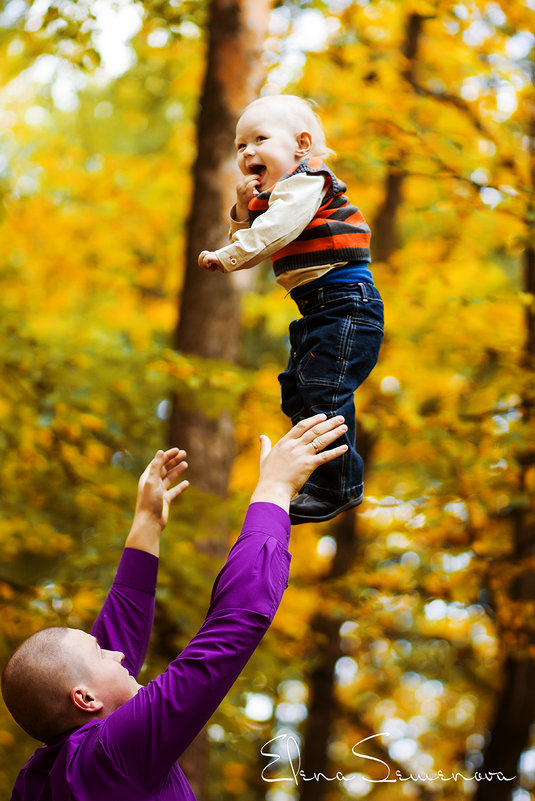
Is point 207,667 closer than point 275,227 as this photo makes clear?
Yes

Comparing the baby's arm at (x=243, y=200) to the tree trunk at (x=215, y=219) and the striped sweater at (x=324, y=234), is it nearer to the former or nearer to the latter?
the striped sweater at (x=324, y=234)

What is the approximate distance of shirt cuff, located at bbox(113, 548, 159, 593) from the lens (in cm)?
244

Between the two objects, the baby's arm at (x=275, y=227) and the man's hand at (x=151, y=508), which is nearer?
the baby's arm at (x=275, y=227)

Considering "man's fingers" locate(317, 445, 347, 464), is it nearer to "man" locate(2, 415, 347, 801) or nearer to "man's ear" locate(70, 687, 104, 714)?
"man" locate(2, 415, 347, 801)

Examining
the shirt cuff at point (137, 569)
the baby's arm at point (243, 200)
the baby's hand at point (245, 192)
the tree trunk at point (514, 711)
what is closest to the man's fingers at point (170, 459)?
the shirt cuff at point (137, 569)

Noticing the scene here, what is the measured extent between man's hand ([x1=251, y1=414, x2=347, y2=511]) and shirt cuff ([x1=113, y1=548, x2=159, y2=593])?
707 millimetres

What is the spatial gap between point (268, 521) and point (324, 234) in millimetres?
729

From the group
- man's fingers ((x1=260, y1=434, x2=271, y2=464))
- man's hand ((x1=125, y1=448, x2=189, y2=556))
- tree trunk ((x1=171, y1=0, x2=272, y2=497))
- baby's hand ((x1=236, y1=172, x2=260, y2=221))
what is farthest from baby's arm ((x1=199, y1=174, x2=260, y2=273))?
tree trunk ((x1=171, y1=0, x2=272, y2=497))

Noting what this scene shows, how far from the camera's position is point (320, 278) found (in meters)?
2.04

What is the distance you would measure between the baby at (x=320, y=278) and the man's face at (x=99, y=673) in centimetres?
62

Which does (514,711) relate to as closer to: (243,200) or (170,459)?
(170,459)

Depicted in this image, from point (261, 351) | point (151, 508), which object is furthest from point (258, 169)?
point (261, 351)

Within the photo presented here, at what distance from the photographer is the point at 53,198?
9.51 metres

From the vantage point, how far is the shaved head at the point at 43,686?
6.39 feet
